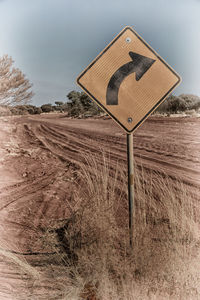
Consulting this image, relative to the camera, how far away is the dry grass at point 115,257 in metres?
1.62

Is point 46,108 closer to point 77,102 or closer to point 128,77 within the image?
point 77,102

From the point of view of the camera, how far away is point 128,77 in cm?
152

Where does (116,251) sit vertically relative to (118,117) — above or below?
below

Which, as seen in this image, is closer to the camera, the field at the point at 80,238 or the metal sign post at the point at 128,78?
the metal sign post at the point at 128,78

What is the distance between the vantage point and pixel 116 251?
1804mm

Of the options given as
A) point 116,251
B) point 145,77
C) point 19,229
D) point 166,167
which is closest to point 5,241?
point 19,229

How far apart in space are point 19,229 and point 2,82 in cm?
123

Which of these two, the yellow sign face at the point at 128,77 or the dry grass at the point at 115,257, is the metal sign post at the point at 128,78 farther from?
the dry grass at the point at 115,257

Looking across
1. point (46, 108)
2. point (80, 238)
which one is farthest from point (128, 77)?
point (80, 238)

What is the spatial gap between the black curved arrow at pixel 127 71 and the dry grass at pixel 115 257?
0.82 meters

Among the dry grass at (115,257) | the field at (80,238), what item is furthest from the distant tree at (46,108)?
the dry grass at (115,257)

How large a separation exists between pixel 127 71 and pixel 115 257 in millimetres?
1326

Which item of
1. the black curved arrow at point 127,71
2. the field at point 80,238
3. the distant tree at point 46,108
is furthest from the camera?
the distant tree at point 46,108

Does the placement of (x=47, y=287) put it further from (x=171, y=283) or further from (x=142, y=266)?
(x=171, y=283)
